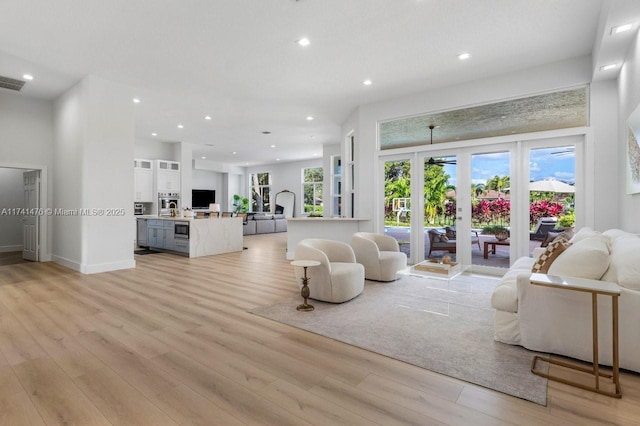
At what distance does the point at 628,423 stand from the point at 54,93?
8891 millimetres

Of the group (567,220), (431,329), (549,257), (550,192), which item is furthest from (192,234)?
(567,220)

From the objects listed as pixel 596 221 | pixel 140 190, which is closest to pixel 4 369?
pixel 596 221

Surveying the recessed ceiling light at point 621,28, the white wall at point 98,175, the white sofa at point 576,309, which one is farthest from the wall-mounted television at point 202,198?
the recessed ceiling light at point 621,28

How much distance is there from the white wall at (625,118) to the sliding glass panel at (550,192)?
53 centimetres

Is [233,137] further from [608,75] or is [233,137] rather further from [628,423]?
[628,423]

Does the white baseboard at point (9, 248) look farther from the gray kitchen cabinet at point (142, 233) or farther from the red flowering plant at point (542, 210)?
the red flowering plant at point (542, 210)

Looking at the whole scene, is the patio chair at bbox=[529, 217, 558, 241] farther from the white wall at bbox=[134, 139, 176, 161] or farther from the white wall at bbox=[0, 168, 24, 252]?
the white wall at bbox=[0, 168, 24, 252]

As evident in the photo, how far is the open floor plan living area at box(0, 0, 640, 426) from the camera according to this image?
2037mm

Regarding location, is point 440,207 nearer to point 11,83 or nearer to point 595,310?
point 595,310

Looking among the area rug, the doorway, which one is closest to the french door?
the area rug

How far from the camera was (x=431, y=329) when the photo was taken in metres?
2.99

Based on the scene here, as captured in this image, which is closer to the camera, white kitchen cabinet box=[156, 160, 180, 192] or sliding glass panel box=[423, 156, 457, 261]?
sliding glass panel box=[423, 156, 457, 261]

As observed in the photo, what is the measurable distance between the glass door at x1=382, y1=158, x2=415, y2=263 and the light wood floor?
355cm

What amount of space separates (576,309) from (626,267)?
1.43ft
